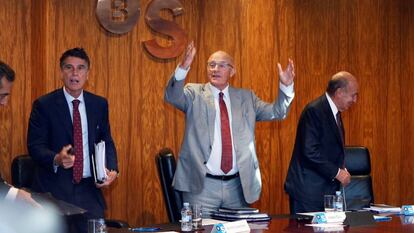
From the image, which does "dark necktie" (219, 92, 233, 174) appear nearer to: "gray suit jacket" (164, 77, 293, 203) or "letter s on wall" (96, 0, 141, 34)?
"gray suit jacket" (164, 77, 293, 203)

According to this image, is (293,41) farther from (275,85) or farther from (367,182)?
(367,182)

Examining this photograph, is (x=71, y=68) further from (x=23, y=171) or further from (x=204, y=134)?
(x=204, y=134)

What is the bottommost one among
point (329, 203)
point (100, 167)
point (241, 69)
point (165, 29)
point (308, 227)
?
point (308, 227)

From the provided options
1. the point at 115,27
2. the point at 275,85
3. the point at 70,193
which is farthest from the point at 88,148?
the point at 275,85

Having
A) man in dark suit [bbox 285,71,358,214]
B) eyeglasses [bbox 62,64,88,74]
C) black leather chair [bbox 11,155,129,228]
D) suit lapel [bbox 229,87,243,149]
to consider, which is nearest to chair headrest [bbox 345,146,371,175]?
man in dark suit [bbox 285,71,358,214]

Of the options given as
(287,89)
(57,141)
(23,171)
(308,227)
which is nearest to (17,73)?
(23,171)

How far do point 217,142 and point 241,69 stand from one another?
1.69 metres

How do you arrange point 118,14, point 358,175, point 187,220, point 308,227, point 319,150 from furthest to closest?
point 118,14 < point 358,175 < point 319,150 < point 308,227 < point 187,220

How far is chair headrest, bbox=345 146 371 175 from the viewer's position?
5.68 metres

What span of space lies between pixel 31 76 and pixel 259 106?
1.77m

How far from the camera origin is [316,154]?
5.29m

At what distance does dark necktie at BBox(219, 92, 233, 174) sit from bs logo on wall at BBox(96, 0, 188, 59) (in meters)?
1.20

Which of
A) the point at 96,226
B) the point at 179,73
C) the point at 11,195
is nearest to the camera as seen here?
the point at 11,195

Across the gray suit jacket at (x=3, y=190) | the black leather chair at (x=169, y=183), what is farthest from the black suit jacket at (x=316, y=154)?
the gray suit jacket at (x=3, y=190)
